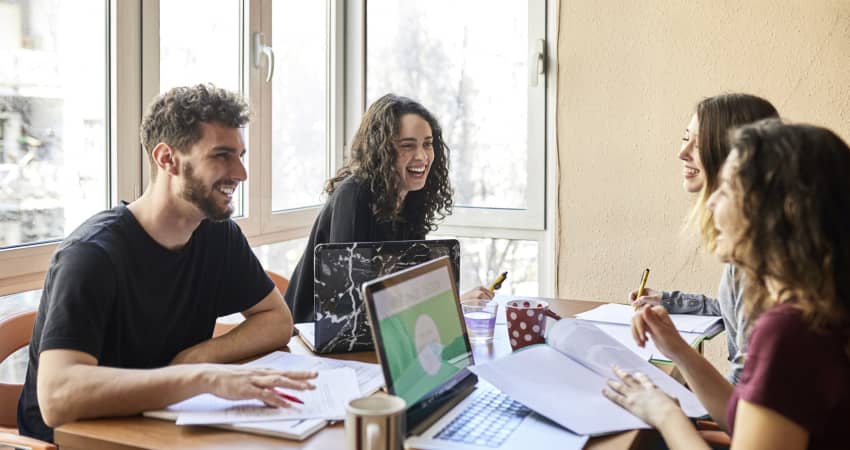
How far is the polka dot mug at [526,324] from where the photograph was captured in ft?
5.78

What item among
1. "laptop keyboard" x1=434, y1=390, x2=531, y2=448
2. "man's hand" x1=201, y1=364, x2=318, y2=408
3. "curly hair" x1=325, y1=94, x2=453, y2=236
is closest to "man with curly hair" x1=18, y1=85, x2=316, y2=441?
"man's hand" x1=201, y1=364, x2=318, y2=408

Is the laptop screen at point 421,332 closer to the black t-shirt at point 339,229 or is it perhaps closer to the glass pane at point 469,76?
the black t-shirt at point 339,229

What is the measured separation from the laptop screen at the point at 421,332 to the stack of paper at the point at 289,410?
16cm

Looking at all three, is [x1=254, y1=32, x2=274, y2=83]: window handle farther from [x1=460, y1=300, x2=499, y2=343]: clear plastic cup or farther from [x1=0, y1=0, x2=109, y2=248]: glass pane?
[x1=460, y1=300, x2=499, y2=343]: clear plastic cup

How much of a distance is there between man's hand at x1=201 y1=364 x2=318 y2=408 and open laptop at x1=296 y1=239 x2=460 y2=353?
0.36 metres

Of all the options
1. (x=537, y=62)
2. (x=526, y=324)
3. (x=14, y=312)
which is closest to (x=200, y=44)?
(x=14, y=312)

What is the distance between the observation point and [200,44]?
2.71 metres

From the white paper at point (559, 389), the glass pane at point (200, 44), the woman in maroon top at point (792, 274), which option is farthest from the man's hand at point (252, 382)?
the glass pane at point (200, 44)

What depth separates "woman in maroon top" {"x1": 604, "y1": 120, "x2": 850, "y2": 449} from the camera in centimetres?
103

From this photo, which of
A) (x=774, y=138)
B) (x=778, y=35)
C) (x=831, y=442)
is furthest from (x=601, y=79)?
(x=831, y=442)

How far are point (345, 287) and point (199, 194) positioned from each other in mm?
380

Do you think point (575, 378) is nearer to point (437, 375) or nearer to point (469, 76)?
point (437, 375)

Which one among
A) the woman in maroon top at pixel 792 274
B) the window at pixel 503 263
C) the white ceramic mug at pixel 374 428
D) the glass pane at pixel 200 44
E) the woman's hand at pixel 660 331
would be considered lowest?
the window at pixel 503 263

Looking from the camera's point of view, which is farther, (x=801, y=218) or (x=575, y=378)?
(x=575, y=378)
